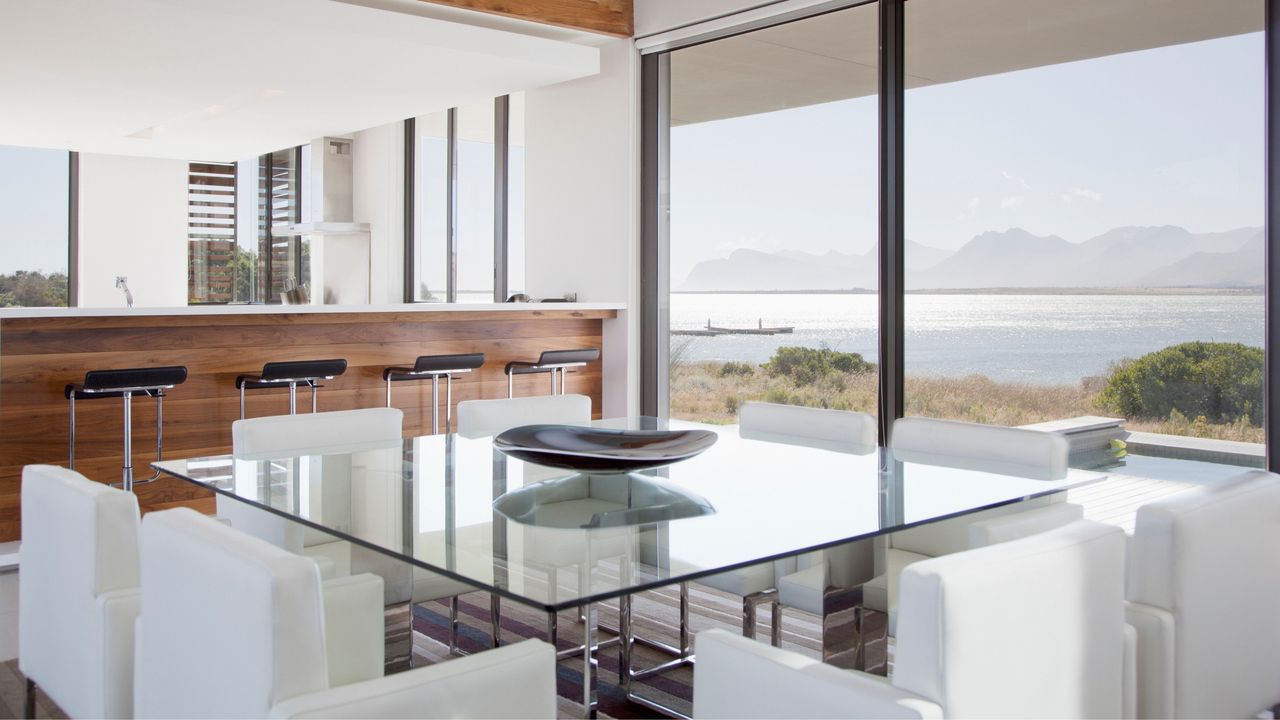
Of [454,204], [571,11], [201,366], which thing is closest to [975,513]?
[201,366]

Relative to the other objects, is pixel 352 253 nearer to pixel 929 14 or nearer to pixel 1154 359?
pixel 929 14

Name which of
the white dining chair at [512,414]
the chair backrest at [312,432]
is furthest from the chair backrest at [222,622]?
the white dining chair at [512,414]

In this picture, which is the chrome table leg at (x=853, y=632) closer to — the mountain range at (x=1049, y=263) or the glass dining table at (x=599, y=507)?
the glass dining table at (x=599, y=507)

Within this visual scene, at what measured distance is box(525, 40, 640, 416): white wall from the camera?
21.5 feet

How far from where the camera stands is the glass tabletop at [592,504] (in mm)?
1803

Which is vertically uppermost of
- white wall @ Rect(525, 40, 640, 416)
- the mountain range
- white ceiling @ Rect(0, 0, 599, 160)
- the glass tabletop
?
white ceiling @ Rect(0, 0, 599, 160)

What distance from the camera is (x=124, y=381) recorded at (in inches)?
176

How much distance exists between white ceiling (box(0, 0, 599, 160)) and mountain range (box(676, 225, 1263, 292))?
6.09 feet

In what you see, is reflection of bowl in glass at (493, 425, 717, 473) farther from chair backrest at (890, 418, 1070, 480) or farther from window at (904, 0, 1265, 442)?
window at (904, 0, 1265, 442)

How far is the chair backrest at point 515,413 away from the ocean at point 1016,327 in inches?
74.9

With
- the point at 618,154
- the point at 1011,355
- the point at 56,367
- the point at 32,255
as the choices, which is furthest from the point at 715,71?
the point at 32,255

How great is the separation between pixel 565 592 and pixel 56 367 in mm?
3961

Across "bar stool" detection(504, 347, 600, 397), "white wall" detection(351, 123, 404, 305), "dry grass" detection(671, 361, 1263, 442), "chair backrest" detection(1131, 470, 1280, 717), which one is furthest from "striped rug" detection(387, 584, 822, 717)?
"white wall" detection(351, 123, 404, 305)

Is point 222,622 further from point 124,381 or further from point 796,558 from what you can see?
point 124,381
